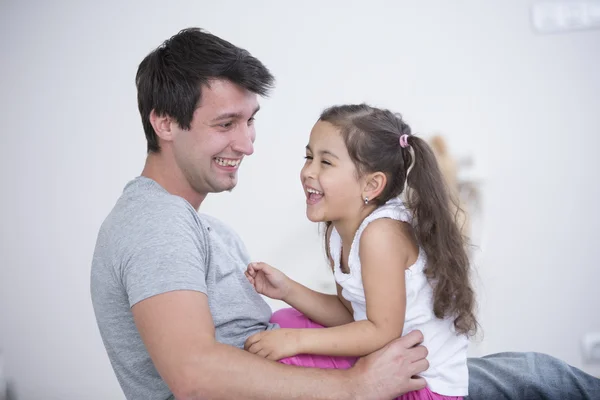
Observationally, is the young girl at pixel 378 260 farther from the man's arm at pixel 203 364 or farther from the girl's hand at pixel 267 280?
the man's arm at pixel 203 364

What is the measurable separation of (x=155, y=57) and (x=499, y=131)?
7.43ft

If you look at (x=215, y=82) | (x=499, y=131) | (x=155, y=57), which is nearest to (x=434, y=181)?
(x=215, y=82)

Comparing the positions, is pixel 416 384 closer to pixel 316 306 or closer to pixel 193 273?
pixel 316 306

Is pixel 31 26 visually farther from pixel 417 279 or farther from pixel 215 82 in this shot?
pixel 417 279

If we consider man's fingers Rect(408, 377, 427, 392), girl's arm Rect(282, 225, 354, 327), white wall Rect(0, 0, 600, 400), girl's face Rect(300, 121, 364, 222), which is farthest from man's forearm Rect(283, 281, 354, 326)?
white wall Rect(0, 0, 600, 400)

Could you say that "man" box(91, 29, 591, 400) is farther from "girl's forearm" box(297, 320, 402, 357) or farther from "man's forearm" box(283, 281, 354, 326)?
"man's forearm" box(283, 281, 354, 326)

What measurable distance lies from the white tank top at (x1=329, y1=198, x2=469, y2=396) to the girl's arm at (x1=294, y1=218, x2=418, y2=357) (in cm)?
5

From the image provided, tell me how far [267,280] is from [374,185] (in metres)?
0.36

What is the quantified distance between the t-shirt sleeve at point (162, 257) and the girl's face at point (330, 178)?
368 millimetres

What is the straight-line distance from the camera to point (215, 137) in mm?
1603

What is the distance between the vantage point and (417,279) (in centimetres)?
152

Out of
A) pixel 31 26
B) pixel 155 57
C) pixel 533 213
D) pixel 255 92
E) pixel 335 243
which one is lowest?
pixel 533 213

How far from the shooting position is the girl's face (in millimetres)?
1604

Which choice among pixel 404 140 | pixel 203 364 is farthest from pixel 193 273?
pixel 404 140
